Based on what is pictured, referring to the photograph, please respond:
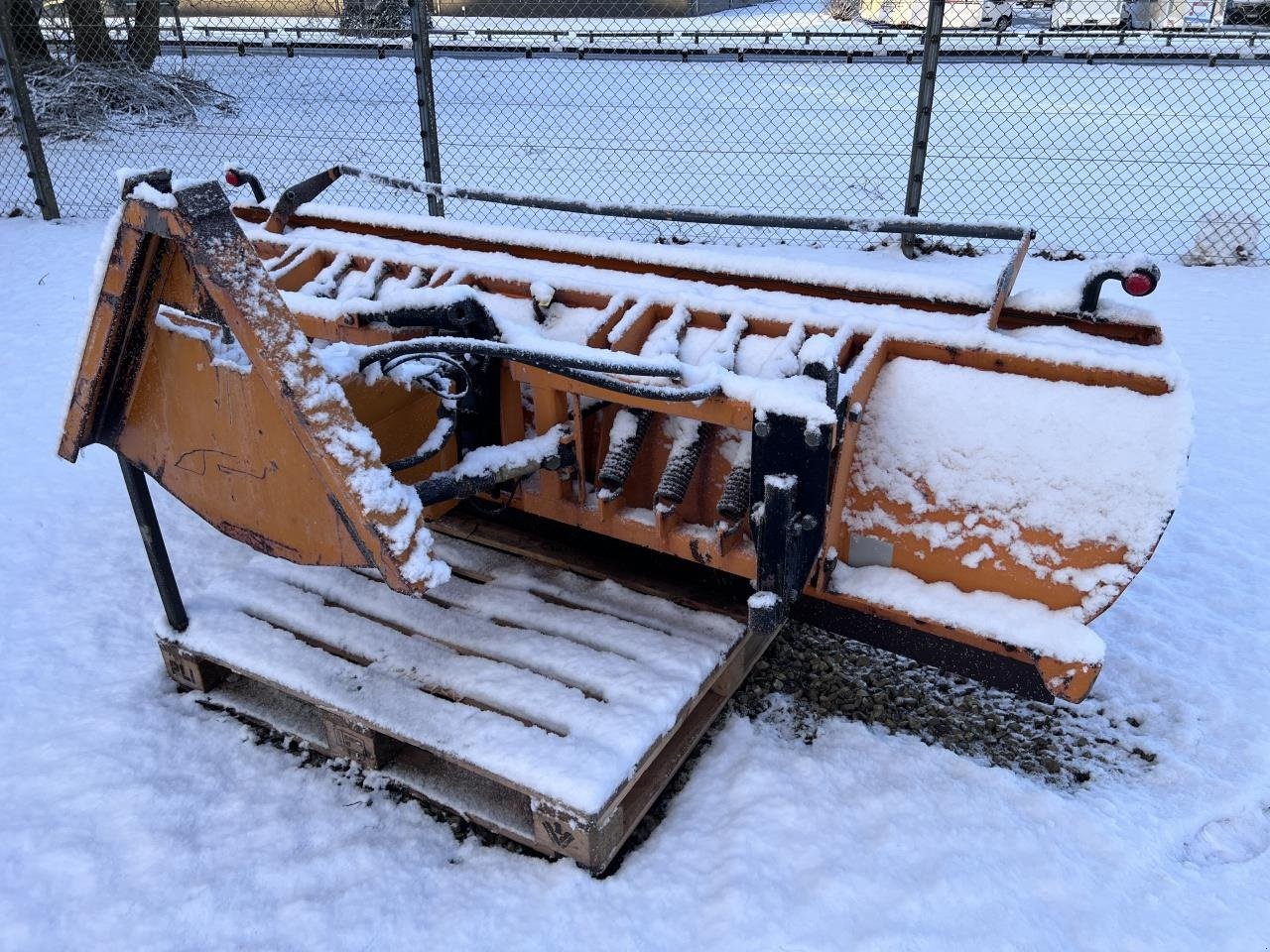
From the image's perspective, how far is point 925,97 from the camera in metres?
5.93

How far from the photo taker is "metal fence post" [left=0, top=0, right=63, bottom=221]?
726 centimetres

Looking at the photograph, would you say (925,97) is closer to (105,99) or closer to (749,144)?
(749,144)

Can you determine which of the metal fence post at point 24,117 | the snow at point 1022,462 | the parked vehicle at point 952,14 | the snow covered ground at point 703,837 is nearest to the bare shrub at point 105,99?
the metal fence post at point 24,117

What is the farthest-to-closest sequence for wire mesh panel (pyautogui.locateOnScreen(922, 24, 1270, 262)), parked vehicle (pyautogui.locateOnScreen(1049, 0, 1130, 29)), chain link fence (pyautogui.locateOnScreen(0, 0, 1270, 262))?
parked vehicle (pyautogui.locateOnScreen(1049, 0, 1130, 29)) → chain link fence (pyautogui.locateOnScreen(0, 0, 1270, 262)) → wire mesh panel (pyautogui.locateOnScreen(922, 24, 1270, 262))

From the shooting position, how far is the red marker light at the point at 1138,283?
8.07 feet

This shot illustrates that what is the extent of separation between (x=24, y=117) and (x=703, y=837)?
8016 millimetres

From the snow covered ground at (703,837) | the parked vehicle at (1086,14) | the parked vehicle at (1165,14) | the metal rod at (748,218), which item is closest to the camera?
the snow covered ground at (703,837)

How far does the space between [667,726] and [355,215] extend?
2.44 metres

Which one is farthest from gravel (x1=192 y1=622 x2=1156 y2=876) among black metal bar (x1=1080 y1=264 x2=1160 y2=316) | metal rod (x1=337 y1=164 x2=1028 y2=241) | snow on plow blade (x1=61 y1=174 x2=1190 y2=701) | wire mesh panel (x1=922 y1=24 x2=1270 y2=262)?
wire mesh panel (x1=922 y1=24 x2=1270 y2=262)

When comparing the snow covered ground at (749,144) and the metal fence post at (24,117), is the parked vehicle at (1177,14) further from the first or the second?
the metal fence post at (24,117)

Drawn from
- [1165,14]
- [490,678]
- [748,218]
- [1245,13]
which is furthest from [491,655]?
[1245,13]

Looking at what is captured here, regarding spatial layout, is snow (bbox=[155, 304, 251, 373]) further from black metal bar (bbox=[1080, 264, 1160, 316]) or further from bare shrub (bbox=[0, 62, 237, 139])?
bare shrub (bbox=[0, 62, 237, 139])

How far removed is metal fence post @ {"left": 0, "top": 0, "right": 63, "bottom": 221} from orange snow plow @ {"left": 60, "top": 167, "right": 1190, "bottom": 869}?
20.3ft

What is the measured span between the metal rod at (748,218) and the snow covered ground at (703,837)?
59.3 inches
